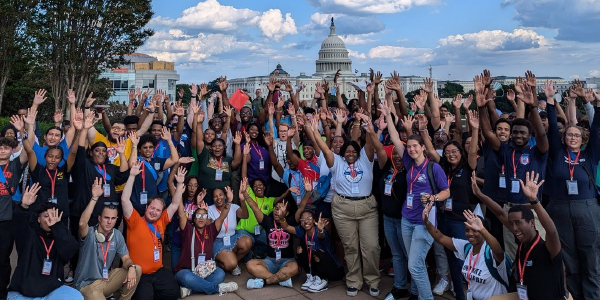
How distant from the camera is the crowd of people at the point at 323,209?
17.4ft

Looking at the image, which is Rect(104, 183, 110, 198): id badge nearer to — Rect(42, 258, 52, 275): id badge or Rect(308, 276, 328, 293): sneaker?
Rect(42, 258, 52, 275): id badge

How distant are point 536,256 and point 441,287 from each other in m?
2.13

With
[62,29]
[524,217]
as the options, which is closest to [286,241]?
[524,217]

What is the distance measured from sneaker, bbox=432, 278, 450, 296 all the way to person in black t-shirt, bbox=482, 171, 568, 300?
5.98 ft

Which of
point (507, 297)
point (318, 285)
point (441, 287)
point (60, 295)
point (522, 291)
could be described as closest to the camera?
point (522, 291)

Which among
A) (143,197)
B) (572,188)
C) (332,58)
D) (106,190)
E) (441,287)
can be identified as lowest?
(441,287)

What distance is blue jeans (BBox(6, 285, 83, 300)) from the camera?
527cm

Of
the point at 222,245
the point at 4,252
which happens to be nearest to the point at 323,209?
the point at 222,245

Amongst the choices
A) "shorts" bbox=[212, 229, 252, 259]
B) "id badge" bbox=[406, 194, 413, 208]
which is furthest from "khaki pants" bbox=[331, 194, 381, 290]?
"shorts" bbox=[212, 229, 252, 259]

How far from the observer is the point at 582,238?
5449 mm

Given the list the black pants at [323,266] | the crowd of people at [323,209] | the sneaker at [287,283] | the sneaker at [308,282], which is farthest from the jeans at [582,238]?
the sneaker at [287,283]

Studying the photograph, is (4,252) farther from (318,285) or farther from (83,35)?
(83,35)

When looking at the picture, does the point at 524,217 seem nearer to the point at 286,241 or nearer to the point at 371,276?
the point at 371,276

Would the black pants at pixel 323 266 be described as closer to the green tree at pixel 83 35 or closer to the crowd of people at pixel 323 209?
the crowd of people at pixel 323 209
